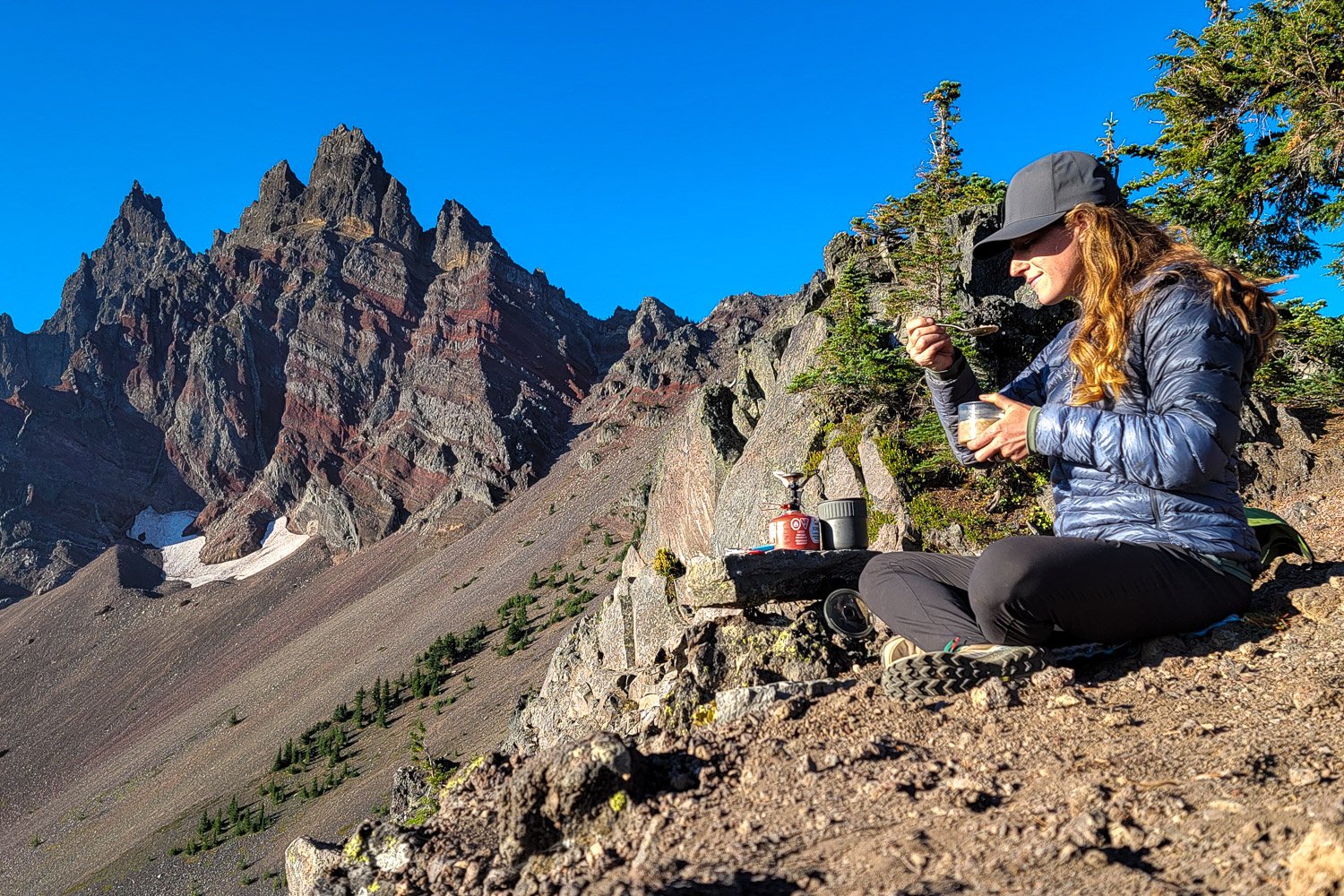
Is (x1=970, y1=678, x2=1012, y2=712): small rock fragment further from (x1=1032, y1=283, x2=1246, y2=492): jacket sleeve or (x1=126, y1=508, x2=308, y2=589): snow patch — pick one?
(x1=126, y1=508, x2=308, y2=589): snow patch

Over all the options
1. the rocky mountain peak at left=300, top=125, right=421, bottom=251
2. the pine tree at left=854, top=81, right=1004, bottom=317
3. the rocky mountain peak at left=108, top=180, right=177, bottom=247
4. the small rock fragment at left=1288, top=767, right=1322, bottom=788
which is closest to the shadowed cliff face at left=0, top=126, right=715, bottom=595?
the rocky mountain peak at left=300, top=125, right=421, bottom=251

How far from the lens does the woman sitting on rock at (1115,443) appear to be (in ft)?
11.1

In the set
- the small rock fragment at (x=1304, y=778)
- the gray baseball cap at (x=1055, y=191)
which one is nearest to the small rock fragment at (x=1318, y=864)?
the small rock fragment at (x=1304, y=778)

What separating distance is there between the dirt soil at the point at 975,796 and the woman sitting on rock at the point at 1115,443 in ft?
0.86

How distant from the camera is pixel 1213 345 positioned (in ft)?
11.0

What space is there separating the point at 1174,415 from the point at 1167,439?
98 millimetres

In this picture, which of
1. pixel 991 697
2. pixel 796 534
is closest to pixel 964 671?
pixel 991 697

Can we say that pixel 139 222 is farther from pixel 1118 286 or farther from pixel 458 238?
pixel 1118 286

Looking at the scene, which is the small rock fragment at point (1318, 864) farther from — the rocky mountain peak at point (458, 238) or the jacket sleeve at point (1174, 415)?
the rocky mountain peak at point (458, 238)

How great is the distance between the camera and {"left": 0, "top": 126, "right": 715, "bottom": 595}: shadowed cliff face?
9681cm

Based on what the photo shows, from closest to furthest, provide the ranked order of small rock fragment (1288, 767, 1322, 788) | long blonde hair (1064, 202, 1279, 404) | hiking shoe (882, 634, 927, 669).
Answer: small rock fragment (1288, 767, 1322, 788), long blonde hair (1064, 202, 1279, 404), hiking shoe (882, 634, 927, 669)

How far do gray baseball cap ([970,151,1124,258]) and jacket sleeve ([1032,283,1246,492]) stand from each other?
0.56m

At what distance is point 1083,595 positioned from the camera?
368cm

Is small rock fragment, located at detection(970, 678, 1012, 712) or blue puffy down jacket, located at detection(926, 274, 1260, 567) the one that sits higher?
blue puffy down jacket, located at detection(926, 274, 1260, 567)
